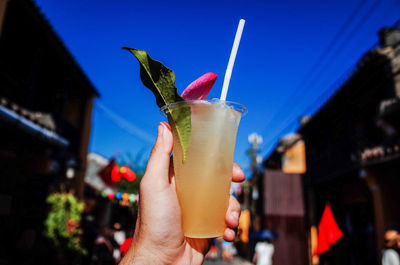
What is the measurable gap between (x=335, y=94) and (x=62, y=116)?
1005cm

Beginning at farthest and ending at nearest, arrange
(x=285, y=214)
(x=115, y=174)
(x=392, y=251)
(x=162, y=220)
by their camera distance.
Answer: (x=285, y=214), (x=115, y=174), (x=392, y=251), (x=162, y=220)

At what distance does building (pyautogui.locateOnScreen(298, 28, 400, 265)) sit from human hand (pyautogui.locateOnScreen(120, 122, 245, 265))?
7.50 m

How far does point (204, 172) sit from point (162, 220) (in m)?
0.36

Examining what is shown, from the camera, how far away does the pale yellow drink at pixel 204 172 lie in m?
1.31

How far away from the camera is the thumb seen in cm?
150

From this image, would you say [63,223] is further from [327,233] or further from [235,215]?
[235,215]

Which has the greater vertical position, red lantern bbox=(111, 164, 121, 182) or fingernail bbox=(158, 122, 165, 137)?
red lantern bbox=(111, 164, 121, 182)

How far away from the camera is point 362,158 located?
948cm

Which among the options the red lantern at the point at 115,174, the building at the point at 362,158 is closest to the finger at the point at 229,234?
the red lantern at the point at 115,174

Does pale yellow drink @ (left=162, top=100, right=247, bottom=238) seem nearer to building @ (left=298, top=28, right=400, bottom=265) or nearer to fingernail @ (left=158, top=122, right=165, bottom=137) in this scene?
fingernail @ (left=158, top=122, right=165, bottom=137)

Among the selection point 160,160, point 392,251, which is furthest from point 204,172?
point 392,251

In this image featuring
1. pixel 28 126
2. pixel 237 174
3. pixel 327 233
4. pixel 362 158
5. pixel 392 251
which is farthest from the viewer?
pixel 362 158

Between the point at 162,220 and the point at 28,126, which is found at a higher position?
the point at 28,126

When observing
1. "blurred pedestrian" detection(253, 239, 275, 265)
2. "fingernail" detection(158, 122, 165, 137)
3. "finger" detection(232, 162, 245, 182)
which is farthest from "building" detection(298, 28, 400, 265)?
"fingernail" detection(158, 122, 165, 137)
